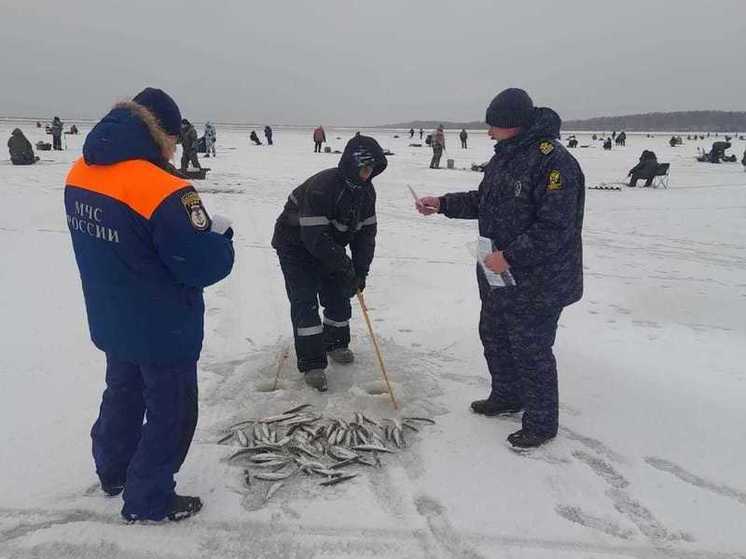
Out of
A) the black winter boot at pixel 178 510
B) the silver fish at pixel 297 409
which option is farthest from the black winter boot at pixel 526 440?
the black winter boot at pixel 178 510

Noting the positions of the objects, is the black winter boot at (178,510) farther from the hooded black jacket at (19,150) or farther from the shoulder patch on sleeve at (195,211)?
the hooded black jacket at (19,150)

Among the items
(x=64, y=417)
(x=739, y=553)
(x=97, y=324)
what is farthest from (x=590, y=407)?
(x=64, y=417)

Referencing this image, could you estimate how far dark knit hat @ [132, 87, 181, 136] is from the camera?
8.36 ft

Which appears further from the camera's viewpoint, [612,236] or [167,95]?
[612,236]

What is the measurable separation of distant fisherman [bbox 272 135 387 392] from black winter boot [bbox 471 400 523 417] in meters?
1.27

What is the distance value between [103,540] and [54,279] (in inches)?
203

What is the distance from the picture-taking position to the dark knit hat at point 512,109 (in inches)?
134

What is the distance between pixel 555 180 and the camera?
10.7 feet

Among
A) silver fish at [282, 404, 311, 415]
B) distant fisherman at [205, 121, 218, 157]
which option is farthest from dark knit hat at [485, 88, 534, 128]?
distant fisherman at [205, 121, 218, 157]

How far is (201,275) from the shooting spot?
8.25 ft

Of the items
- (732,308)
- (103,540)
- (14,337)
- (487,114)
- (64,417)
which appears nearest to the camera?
(103,540)

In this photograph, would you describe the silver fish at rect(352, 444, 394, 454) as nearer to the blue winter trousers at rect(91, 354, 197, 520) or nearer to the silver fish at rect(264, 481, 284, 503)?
the silver fish at rect(264, 481, 284, 503)

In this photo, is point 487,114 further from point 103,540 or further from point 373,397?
point 103,540

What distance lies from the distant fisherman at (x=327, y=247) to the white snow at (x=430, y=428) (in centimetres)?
38
